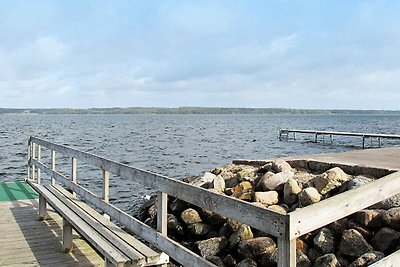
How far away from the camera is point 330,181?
745 centimetres

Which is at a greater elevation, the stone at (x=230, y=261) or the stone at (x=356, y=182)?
the stone at (x=356, y=182)

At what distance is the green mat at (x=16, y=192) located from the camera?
868cm

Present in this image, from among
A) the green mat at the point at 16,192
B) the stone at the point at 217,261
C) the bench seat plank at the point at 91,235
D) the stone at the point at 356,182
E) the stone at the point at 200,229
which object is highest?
the stone at the point at 356,182

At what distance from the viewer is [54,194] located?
6324 millimetres

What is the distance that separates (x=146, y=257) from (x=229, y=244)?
3.61 m

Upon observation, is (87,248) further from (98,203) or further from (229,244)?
(229,244)

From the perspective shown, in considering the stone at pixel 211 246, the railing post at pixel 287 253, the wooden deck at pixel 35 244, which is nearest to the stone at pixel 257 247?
the stone at pixel 211 246

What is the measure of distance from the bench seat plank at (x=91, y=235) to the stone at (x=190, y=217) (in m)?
2.82

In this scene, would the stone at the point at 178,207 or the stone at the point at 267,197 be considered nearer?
the stone at the point at 267,197

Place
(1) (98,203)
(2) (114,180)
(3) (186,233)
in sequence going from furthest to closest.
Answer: (2) (114,180), (3) (186,233), (1) (98,203)

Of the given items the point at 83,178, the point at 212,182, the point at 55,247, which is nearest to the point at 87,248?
the point at 55,247

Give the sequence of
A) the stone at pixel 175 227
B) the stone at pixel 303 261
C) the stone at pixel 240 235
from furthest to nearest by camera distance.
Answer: the stone at pixel 175 227, the stone at pixel 240 235, the stone at pixel 303 261

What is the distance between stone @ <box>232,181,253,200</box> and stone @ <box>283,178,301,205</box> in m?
0.68

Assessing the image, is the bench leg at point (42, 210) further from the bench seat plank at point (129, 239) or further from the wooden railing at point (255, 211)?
the wooden railing at point (255, 211)
